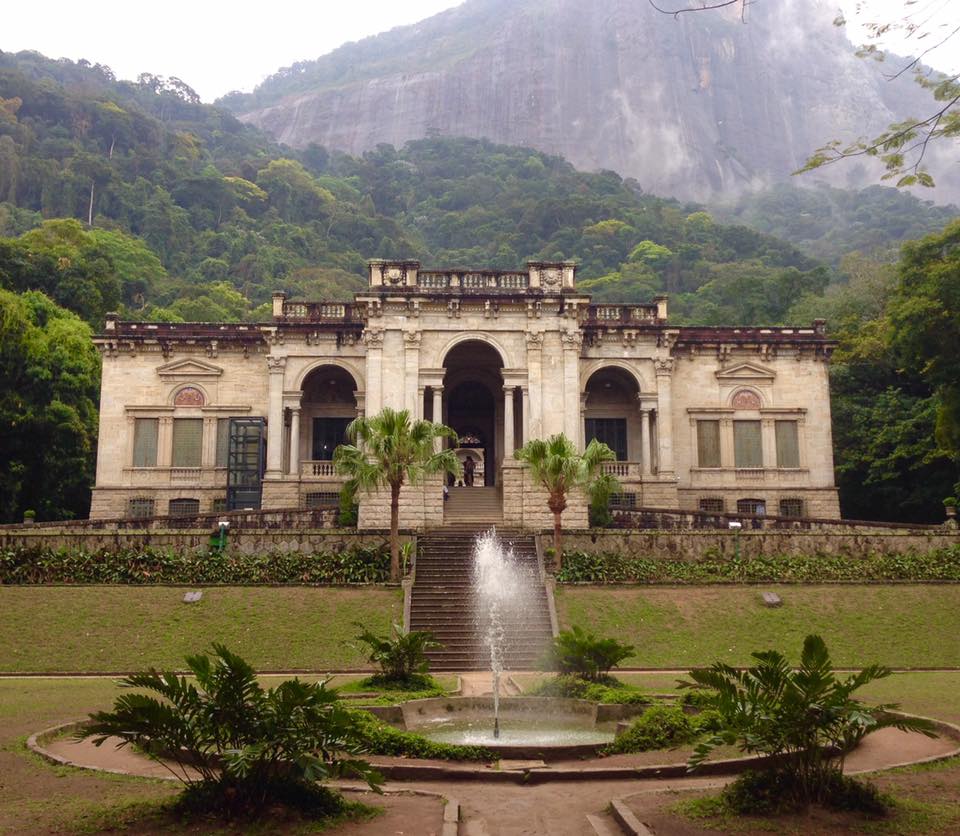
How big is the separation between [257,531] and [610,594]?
1051 centimetres

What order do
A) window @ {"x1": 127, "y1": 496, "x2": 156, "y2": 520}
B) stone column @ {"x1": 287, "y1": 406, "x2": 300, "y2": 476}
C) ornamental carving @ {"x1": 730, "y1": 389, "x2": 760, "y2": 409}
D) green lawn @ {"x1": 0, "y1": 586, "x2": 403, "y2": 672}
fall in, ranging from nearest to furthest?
green lawn @ {"x1": 0, "y1": 586, "x2": 403, "y2": 672}, stone column @ {"x1": 287, "y1": 406, "x2": 300, "y2": 476}, window @ {"x1": 127, "y1": 496, "x2": 156, "y2": 520}, ornamental carving @ {"x1": 730, "y1": 389, "x2": 760, "y2": 409}

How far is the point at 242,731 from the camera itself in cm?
846

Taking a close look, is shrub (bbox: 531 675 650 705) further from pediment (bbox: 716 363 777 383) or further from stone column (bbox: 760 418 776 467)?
pediment (bbox: 716 363 777 383)

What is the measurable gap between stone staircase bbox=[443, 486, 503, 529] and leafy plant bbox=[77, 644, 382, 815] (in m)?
23.3

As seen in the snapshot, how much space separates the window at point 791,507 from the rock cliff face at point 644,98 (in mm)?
128067

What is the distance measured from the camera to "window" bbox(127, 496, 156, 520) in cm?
3794

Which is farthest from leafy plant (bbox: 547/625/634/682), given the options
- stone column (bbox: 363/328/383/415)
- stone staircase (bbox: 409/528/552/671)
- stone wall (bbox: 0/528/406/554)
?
stone column (bbox: 363/328/383/415)

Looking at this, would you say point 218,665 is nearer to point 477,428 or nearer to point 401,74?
point 477,428

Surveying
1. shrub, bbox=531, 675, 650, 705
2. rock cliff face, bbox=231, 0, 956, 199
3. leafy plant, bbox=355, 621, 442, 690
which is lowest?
shrub, bbox=531, 675, 650, 705

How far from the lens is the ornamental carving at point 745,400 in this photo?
39750mm

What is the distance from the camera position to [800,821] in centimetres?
834

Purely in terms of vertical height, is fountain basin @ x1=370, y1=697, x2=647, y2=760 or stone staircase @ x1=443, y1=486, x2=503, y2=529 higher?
stone staircase @ x1=443, y1=486, x2=503, y2=529

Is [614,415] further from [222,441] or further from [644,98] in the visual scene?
[644,98]

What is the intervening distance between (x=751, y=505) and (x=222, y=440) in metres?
22.2
